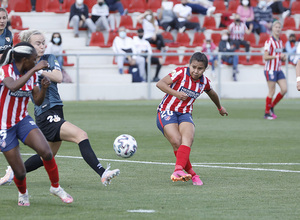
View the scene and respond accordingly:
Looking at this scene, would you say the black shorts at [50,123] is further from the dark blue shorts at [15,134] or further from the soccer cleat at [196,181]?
the soccer cleat at [196,181]

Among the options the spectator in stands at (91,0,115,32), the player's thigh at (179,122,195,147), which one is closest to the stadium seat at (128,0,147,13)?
the spectator in stands at (91,0,115,32)

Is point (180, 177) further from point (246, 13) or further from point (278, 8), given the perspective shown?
point (278, 8)

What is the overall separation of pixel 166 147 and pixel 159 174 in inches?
128

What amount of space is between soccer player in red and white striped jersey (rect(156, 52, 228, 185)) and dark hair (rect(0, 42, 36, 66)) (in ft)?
7.71

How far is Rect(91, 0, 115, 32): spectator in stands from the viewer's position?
85.9ft

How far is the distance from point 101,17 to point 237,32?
5.44 metres

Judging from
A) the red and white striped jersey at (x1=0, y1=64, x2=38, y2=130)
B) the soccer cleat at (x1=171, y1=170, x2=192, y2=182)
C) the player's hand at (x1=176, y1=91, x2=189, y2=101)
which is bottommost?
the soccer cleat at (x1=171, y1=170, x2=192, y2=182)

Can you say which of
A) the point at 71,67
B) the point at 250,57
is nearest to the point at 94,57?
the point at 71,67

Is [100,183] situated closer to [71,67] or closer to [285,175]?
[285,175]

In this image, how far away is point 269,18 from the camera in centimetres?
2905

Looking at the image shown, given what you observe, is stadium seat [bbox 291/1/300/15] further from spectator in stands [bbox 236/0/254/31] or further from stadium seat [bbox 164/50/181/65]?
stadium seat [bbox 164/50/181/65]

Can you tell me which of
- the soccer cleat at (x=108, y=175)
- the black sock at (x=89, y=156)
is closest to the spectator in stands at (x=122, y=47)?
the black sock at (x=89, y=156)

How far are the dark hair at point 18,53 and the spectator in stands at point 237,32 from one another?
21.2 metres

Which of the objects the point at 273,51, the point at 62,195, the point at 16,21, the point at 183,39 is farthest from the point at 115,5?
the point at 62,195
